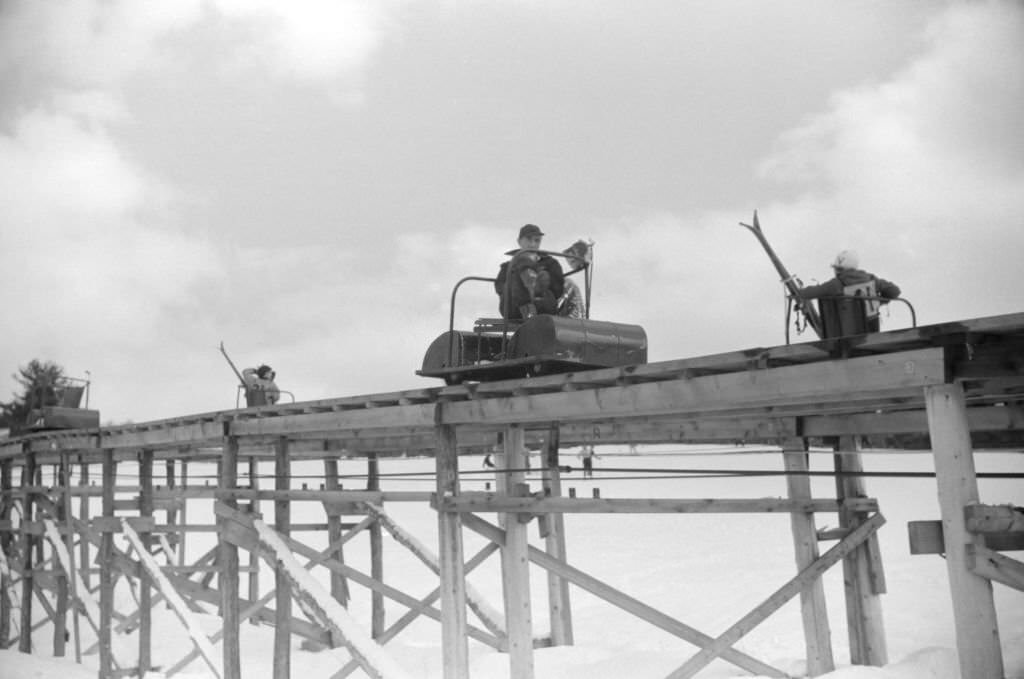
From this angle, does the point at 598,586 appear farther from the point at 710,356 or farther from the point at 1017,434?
the point at 1017,434

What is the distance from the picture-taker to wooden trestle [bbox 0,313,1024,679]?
5867mm

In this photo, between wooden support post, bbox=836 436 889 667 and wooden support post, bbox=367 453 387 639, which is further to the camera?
wooden support post, bbox=367 453 387 639

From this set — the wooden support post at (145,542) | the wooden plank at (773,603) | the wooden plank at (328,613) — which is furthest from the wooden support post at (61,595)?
the wooden plank at (773,603)

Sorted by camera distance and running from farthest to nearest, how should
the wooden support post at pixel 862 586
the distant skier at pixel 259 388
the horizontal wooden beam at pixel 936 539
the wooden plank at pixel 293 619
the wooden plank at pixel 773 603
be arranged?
the distant skier at pixel 259 388, the wooden plank at pixel 293 619, the wooden support post at pixel 862 586, the wooden plank at pixel 773 603, the horizontal wooden beam at pixel 936 539

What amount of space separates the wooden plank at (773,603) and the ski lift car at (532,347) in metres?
2.99

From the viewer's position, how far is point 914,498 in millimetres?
36062

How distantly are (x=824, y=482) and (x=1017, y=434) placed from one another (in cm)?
2617

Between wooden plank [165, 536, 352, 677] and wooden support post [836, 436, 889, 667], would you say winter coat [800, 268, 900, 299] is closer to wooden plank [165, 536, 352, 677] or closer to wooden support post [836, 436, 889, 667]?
wooden support post [836, 436, 889, 667]

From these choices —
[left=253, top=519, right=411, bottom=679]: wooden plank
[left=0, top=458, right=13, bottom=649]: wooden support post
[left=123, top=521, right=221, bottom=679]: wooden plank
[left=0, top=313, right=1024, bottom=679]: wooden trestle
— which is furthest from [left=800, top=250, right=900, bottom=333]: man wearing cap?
[left=0, top=458, right=13, bottom=649]: wooden support post

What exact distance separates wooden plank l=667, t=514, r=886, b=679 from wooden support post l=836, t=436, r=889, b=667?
24 centimetres

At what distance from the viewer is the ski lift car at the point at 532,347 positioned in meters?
8.62

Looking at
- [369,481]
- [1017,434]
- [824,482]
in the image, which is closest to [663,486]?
[824,482]

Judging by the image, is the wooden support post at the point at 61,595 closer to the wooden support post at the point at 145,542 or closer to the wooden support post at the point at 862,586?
the wooden support post at the point at 145,542

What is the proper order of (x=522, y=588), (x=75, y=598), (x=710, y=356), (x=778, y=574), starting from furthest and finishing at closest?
1. (x=778, y=574)
2. (x=75, y=598)
3. (x=522, y=588)
4. (x=710, y=356)
